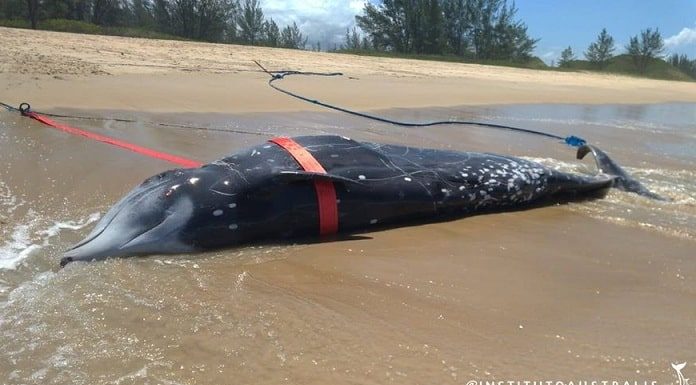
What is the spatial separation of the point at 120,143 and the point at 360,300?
3523mm

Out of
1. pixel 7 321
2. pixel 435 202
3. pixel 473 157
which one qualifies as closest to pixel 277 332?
pixel 7 321

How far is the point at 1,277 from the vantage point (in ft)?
8.36

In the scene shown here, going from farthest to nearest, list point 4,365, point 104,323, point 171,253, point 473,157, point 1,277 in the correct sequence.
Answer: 1. point 473,157
2. point 171,253
3. point 1,277
4. point 104,323
5. point 4,365

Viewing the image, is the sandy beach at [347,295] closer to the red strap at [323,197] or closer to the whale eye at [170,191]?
the red strap at [323,197]

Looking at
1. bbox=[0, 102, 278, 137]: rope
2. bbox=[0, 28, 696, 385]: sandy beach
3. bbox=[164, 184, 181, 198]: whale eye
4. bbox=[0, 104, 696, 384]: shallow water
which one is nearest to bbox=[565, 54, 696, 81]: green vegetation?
bbox=[0, 102, 278, 137]: rope

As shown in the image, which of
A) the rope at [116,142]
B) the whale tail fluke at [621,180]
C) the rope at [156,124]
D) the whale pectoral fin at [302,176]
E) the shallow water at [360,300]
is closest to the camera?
the shallow water at [360,300]

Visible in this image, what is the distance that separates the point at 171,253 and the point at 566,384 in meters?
1.98

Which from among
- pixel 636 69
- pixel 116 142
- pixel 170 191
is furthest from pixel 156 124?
Answer: pixel 636 69

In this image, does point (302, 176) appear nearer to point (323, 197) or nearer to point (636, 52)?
point (323, 197)

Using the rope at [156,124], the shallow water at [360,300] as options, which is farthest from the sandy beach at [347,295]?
the rope at [156,124]

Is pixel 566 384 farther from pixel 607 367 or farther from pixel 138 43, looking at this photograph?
pixel 138 43

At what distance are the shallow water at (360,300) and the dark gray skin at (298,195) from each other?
0.13m

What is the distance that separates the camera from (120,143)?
16.9 ft

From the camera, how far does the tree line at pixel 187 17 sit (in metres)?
33.7
